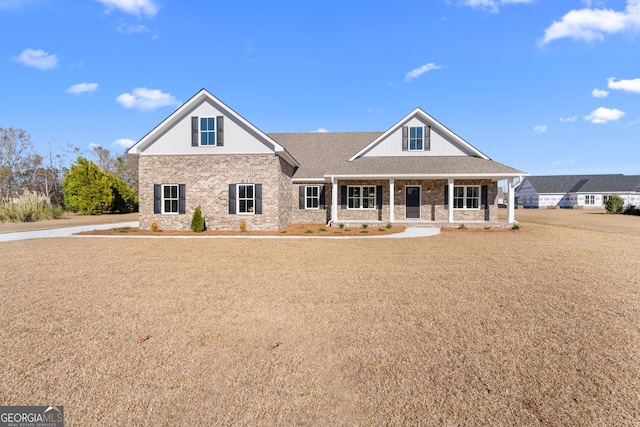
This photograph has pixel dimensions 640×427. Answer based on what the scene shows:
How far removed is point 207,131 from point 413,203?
40.4 feet

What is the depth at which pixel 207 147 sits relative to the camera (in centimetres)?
1672

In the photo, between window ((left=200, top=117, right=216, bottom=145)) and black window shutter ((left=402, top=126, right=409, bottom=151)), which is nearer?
window ((left=200, top=117, right=216, bottom=145))

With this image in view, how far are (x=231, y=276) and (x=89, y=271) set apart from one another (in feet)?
11.9

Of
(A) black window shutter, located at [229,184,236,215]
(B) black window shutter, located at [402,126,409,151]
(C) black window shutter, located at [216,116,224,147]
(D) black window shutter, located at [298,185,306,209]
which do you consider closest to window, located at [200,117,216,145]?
(C) black window shutter, located at [216,116,224,147]

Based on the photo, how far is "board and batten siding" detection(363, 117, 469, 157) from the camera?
67.2 ft

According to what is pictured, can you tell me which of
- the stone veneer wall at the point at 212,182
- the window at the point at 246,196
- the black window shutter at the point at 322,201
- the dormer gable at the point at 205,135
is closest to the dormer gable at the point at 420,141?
the black window shutter at the point at 322,201

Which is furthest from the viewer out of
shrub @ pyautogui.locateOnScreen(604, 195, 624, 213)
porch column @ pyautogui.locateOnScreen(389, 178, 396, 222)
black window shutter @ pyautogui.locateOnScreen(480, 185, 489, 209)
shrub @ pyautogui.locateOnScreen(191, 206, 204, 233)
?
shrub @ pyautogui.locateOnScreen(604, 195, 624, 213)

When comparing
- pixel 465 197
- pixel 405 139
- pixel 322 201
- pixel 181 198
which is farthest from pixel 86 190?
pixel 465 197

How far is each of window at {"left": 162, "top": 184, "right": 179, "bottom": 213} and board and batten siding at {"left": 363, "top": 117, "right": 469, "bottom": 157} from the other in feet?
41.3

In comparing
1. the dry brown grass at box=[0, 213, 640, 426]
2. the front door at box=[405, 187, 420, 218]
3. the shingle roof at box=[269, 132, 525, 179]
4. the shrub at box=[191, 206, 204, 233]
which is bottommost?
the dry brown grass at box=[0, 213, 640, 426]

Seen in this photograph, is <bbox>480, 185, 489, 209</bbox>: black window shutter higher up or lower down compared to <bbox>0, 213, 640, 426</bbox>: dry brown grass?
Result: higher up

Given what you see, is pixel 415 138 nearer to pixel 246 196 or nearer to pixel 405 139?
pixel 405 139

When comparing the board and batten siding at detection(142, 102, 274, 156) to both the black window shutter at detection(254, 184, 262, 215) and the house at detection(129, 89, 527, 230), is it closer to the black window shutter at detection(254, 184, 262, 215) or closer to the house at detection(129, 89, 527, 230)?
the house at detection(129, 89, 527, 230)

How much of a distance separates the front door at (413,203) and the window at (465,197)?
220cm
